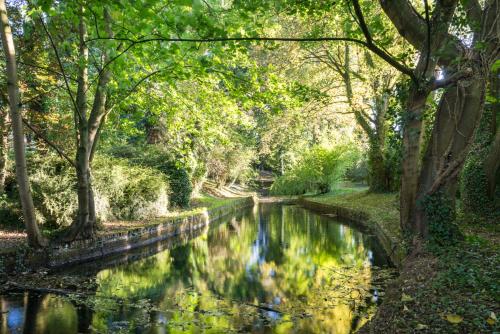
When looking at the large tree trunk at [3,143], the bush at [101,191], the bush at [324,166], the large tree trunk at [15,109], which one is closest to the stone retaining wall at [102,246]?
the large tree trunk at [15,109]

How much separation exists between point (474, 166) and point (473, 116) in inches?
163

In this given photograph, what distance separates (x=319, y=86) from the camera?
909 inches

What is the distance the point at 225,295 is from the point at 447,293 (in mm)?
4312

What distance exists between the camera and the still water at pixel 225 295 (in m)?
6.11

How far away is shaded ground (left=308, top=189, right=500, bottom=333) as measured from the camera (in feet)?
13.3

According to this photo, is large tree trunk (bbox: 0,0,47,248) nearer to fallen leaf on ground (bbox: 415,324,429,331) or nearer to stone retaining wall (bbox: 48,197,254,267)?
stone retaining wall (bbox: 48,197,254,267)

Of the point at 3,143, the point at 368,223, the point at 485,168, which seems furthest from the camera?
the point at 368,223

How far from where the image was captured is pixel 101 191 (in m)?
13.6

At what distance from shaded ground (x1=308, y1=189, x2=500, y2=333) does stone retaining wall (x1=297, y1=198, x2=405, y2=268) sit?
1671mm

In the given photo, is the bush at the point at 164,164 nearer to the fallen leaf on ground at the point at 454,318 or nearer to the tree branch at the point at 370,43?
the tree branch at the point at 370,43

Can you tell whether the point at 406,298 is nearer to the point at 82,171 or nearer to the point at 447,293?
the point at 447,293

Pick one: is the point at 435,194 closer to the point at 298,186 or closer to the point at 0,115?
the point at 0,115

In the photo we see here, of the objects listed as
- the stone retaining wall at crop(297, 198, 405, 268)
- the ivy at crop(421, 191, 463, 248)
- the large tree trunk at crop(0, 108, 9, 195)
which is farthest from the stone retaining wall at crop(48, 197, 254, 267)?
the ivy at crop(421, 191, 463, 248)

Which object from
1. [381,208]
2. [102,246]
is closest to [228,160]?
[381,208]
